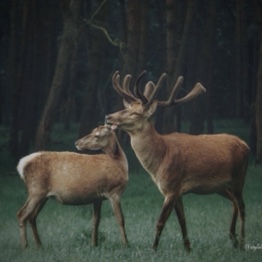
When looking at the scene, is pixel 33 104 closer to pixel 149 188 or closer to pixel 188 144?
pixel 149 188

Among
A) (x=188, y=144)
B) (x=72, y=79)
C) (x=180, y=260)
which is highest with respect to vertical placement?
(x=188, y=144)

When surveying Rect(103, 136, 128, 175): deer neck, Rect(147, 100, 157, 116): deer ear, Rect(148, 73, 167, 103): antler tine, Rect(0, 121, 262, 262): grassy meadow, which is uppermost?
Rect(148, 73, 167, 103): antler tine

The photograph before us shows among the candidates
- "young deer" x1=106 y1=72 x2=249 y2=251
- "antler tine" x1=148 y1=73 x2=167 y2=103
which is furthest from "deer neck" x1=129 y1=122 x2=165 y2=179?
"antler tine" x1=148 y1=73 x2=167 y2=103

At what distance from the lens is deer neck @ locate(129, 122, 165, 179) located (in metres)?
9.73

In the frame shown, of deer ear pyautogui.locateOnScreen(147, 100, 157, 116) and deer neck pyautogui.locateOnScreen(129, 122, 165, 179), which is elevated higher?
deer ear pyautogui.locateOnScreen(147, 100, 157, 116)

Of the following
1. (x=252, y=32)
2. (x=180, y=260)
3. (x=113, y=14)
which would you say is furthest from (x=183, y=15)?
(x=180, y=260)

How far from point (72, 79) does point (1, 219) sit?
1759cm

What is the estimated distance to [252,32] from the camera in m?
29.8

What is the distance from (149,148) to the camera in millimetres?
9789

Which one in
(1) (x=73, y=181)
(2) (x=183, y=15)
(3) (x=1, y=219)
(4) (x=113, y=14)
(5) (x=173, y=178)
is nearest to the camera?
(5) (x=173, y=178)

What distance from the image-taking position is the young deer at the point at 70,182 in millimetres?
10336

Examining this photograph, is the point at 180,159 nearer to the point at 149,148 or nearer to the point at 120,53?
the point at 149,148

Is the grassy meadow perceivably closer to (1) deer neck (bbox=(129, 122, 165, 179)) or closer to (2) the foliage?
(2) the foliage

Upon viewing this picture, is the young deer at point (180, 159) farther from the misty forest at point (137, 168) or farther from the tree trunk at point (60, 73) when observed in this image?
the tree trunk at point (60, 73)
